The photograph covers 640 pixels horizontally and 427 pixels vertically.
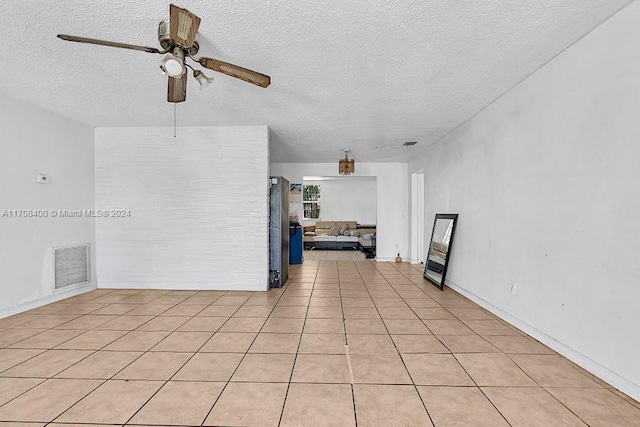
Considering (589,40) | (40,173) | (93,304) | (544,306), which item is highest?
(589,40)

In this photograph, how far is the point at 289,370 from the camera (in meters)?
2.28

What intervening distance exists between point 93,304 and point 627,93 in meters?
5.66

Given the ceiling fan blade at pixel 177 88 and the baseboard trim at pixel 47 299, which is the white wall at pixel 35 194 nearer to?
the baseboard trim at pixel 47 299

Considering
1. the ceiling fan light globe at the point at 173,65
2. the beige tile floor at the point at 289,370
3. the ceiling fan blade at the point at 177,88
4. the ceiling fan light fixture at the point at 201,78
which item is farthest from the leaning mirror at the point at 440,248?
the ceiling fan light globe at the point at 173,65

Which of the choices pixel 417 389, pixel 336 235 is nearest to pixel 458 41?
pixel 417 389

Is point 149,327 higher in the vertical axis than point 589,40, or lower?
lower

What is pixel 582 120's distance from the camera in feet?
7.49

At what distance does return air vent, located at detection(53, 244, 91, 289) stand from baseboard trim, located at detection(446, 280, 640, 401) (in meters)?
5.51

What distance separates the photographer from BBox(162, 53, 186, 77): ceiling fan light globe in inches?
75.4

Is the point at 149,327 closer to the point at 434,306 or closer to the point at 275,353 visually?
the point at 275,353

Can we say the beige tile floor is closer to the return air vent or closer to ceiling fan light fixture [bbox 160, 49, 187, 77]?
the return air vent

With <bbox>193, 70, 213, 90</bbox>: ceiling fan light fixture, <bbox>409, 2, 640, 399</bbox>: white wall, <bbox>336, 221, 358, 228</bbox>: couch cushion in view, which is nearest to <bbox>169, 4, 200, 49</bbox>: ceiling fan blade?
<bbox>193, 70, 213, 90</bbox>: ceiling fan light fixture

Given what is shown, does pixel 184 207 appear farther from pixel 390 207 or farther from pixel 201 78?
pixel 390 207

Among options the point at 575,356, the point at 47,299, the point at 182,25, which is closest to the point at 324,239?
the point at 47,299
